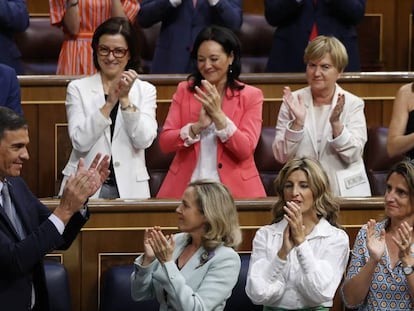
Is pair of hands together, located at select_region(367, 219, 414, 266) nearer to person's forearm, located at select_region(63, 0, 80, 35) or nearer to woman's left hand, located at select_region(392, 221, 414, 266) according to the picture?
woman's left hand, located at select_region(392, 221, 414, 266)

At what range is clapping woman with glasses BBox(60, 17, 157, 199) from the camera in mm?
3986

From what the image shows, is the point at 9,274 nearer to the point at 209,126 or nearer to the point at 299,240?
the point at 299,240

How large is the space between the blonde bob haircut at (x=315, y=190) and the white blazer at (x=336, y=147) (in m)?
0.67

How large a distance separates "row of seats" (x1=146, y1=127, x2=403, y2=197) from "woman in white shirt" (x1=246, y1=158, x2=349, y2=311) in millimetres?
1021

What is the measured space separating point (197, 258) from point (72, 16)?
1.93 metres

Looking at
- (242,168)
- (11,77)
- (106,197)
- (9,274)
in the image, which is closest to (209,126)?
(242,168)

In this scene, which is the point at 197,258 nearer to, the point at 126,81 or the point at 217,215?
the point at 217,215

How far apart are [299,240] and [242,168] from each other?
871 mm

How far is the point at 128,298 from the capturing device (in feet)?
11.6

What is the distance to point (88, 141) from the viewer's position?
4.01 m

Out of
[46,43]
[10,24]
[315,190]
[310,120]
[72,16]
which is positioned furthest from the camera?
[46,43]

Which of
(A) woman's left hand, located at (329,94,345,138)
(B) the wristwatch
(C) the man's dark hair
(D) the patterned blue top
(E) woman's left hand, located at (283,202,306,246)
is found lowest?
(D) the patterned blue top

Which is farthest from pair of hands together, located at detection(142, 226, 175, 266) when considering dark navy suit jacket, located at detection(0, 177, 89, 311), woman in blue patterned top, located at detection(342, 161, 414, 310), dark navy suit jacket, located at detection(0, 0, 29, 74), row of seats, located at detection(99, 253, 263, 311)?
dark navy suit jacket, located at detection(0, 0, 29, 74)

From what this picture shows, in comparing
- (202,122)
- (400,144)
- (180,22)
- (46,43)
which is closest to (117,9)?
(180,22)
